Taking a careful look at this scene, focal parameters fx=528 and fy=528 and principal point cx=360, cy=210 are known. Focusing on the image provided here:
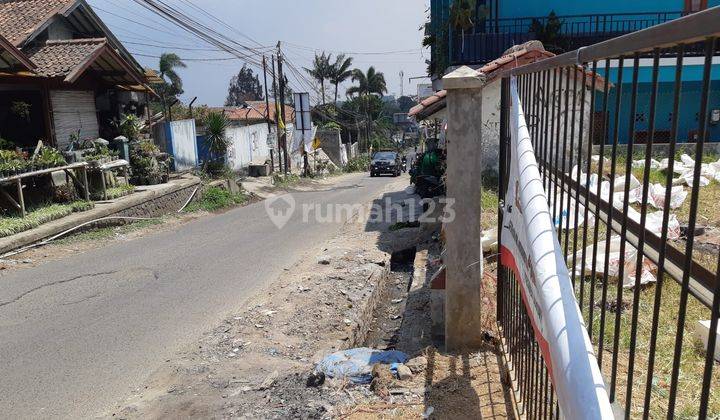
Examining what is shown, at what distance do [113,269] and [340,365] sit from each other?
19.4 feet

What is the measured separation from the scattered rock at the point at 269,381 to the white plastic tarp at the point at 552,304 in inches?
99.9

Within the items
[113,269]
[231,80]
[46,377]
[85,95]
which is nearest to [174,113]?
[85,95]

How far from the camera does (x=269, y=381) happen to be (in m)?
4.52

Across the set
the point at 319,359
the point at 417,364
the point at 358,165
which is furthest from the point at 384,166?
the point at 417,364

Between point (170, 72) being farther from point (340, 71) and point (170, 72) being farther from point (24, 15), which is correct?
point (24, 15)

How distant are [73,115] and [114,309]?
12320mm

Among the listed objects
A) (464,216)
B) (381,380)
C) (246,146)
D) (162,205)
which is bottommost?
(162,205)

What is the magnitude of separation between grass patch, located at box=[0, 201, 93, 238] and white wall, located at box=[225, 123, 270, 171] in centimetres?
1459

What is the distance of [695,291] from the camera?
1.40m

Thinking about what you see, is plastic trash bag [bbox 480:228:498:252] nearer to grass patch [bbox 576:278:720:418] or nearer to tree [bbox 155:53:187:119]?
grass patch [bbox 576:278:720:418]

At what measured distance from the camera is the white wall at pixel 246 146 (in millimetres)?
29142

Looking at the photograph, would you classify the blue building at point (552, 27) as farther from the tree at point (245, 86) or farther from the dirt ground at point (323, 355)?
the tree at point (245, 86)

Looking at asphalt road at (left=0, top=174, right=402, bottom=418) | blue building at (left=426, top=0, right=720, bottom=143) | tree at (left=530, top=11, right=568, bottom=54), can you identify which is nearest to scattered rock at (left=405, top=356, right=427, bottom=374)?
asphalt road at (left=0, top=174, right=402, bottom=418)

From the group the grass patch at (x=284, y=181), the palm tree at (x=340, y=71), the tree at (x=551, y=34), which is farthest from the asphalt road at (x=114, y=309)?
the palm tree at (x=340, y=71)
